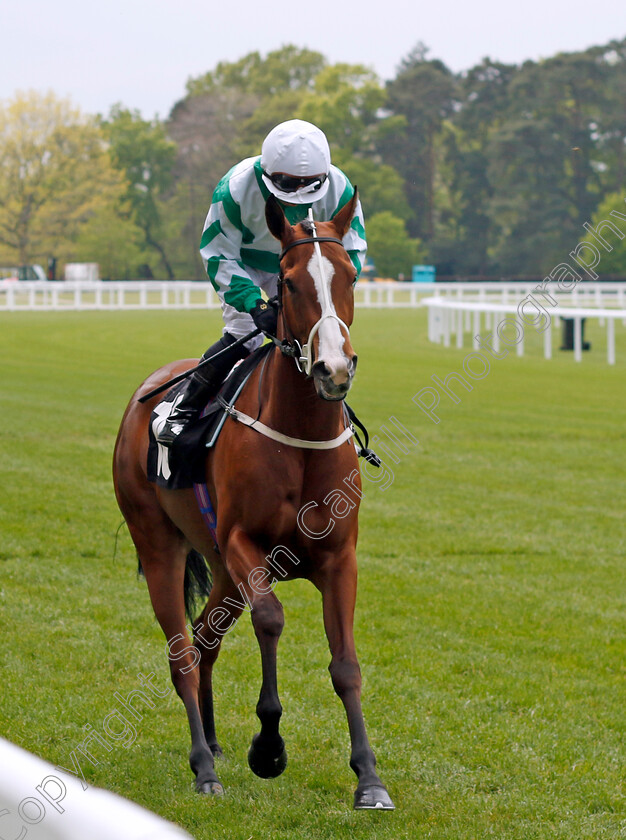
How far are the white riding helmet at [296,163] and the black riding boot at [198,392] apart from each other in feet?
2.22

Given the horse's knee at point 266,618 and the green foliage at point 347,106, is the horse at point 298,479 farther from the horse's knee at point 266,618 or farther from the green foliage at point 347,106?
the green foliage at point 347,106

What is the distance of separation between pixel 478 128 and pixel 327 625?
6305cm

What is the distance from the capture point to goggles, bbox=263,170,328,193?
3754 millimetres

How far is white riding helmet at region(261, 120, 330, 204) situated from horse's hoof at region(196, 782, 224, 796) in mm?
2071

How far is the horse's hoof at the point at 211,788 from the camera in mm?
3748

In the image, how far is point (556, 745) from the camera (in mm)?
4207

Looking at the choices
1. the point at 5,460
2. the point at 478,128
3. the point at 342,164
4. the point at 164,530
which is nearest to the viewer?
the point at 164,530

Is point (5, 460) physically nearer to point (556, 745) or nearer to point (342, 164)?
point (556, 745)

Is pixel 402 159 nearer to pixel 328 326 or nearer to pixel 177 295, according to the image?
pixel 177 295

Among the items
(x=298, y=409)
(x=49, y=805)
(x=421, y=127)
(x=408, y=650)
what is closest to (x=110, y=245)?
(x=421, y=127)

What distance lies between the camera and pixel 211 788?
3.77m

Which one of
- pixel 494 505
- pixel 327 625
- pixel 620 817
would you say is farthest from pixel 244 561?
pixel 494 505

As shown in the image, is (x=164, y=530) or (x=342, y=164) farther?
(x=342, y=164)

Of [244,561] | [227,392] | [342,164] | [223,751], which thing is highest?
[342,164]
